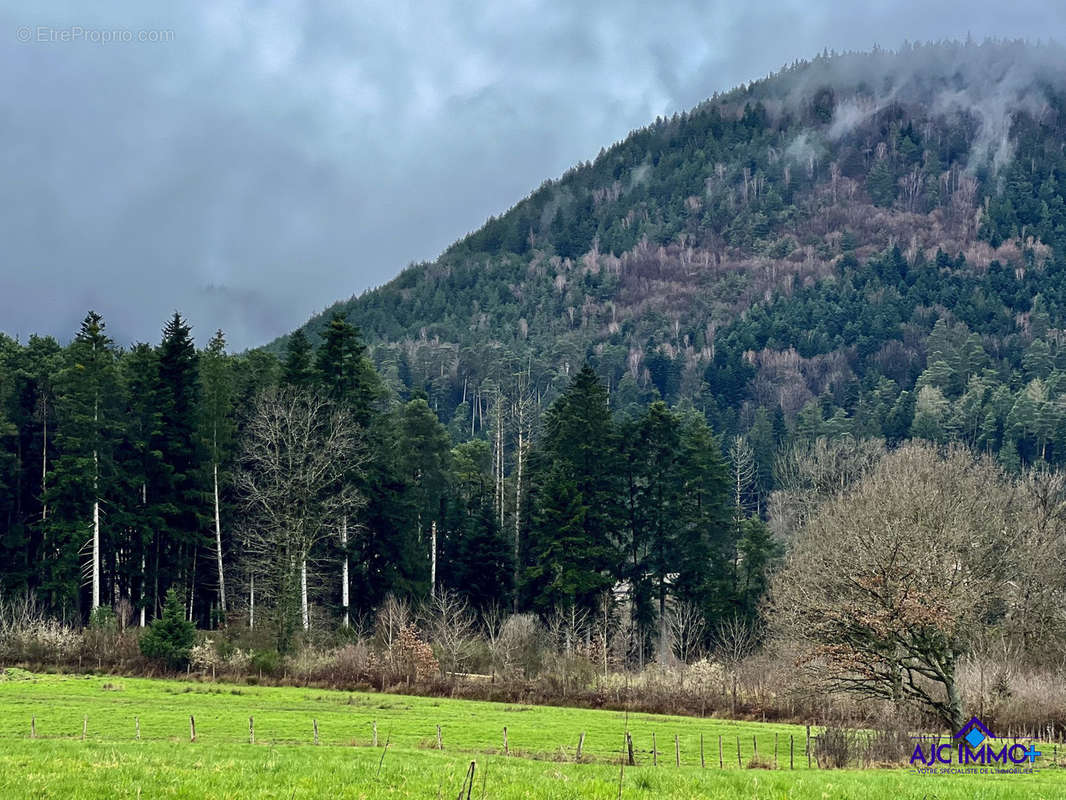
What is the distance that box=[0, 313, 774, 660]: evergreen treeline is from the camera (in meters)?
65.2

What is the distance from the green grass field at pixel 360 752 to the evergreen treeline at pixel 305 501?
15311 millimetres

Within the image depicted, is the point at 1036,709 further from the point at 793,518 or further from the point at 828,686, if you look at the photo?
the point at 793,518

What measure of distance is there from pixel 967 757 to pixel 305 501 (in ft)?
137

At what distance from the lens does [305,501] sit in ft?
205

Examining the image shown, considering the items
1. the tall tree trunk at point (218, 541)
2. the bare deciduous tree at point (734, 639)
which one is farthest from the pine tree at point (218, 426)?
the bare deciduous tree at point (734, 639)

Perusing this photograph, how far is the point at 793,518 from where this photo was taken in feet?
371

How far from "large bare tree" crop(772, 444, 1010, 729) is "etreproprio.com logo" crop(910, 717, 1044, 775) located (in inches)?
143

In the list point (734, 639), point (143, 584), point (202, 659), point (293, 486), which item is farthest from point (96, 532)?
point (734, 639)

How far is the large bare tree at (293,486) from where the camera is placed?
6181 cm

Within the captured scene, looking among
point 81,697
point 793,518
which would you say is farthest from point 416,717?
point 793,518

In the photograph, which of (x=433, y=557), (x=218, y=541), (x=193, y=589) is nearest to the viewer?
(x=218, y=541)

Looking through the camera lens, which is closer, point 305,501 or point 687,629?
point 305,501

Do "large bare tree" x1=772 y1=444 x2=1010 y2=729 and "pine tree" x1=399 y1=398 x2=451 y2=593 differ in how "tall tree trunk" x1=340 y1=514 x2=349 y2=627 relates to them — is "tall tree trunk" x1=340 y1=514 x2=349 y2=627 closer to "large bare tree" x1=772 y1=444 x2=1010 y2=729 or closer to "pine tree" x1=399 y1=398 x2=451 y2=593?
"pine tree" x1=399 y1=398 x2=451 y2=593

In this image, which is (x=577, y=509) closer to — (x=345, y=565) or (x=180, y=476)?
(x=345, y=565)
